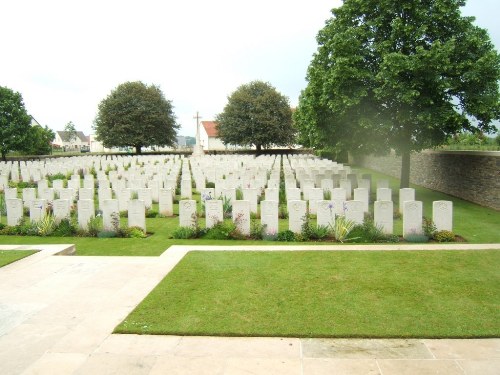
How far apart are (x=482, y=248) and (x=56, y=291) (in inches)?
317

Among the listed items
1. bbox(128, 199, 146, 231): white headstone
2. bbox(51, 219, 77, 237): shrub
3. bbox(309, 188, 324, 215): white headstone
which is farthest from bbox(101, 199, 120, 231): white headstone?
bbox(309, 188, 324, 215): white headstone

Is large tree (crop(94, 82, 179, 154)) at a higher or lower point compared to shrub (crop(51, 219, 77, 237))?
higher

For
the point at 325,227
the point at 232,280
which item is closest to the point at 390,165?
the point at 325,227

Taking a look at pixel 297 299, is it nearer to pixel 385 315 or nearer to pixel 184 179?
pixel 385 315

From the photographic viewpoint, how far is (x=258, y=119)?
1987 inches

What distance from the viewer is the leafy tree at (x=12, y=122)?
35500 mm

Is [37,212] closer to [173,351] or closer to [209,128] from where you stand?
[173,351]

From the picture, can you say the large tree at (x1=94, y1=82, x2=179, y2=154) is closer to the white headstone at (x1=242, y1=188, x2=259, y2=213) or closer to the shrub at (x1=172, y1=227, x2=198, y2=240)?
the white headstone at (x1=242, y1=188, x2=259, y2=213)

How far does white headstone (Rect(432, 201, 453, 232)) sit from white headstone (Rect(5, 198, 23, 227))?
1068cm

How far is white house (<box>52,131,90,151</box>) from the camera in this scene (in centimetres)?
10150

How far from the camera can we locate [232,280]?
700 cm

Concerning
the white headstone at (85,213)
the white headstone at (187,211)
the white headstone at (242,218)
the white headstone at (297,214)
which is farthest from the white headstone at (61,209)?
the white headstone at (297,214)

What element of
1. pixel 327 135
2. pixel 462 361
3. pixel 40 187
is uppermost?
pixel 327 135

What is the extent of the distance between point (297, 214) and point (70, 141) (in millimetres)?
101496
